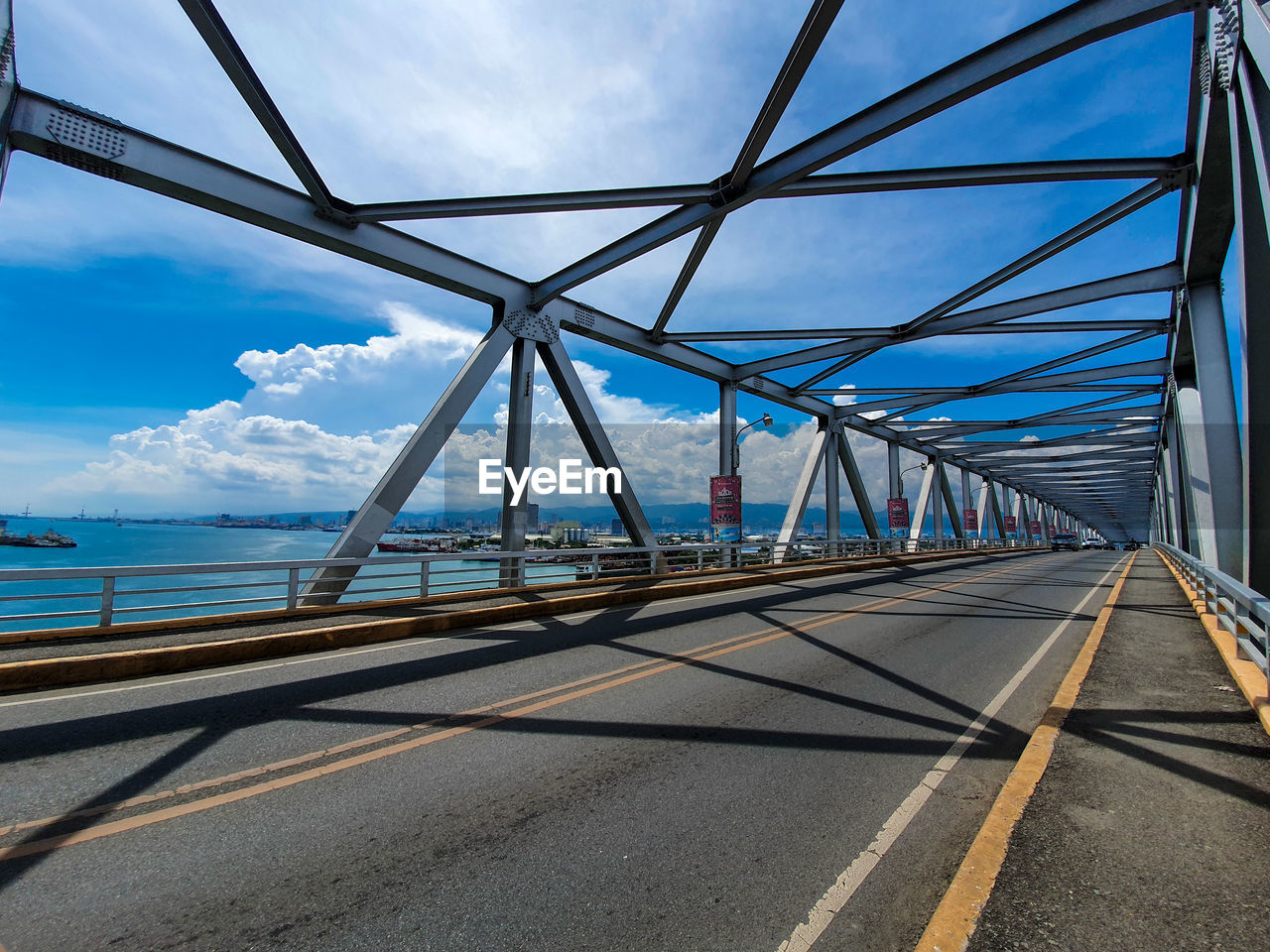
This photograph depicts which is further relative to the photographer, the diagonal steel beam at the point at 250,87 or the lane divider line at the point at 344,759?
the diagonal steel beam at the point at 250,87

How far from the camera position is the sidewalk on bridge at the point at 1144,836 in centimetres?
235

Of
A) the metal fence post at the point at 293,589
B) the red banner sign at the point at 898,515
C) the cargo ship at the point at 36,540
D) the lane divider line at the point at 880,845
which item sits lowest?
the lane divider line at the point at 880,845

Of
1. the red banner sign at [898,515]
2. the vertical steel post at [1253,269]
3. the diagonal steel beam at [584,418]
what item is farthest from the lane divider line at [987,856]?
the red banner sign at [898,515]

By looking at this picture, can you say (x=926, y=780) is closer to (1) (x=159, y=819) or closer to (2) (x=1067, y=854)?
(2) (x=1067, y=854)

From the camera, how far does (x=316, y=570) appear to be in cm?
1176

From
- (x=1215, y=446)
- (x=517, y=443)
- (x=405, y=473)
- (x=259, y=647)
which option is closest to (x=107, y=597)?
(x=259, y=647)

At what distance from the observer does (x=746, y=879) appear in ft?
9.21

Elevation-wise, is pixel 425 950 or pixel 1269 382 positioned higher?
pixel 1269 382

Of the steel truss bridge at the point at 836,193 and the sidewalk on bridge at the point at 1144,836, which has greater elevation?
the steel truss bridge at the point at 836,193

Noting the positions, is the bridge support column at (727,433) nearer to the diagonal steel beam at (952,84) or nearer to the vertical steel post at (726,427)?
the vertical steel post at (726,427)

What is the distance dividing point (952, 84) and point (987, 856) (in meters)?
10.2

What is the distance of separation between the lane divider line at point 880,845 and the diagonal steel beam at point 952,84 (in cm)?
857

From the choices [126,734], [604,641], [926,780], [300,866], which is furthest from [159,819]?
[604,641]

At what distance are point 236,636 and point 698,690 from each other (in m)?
6.20
